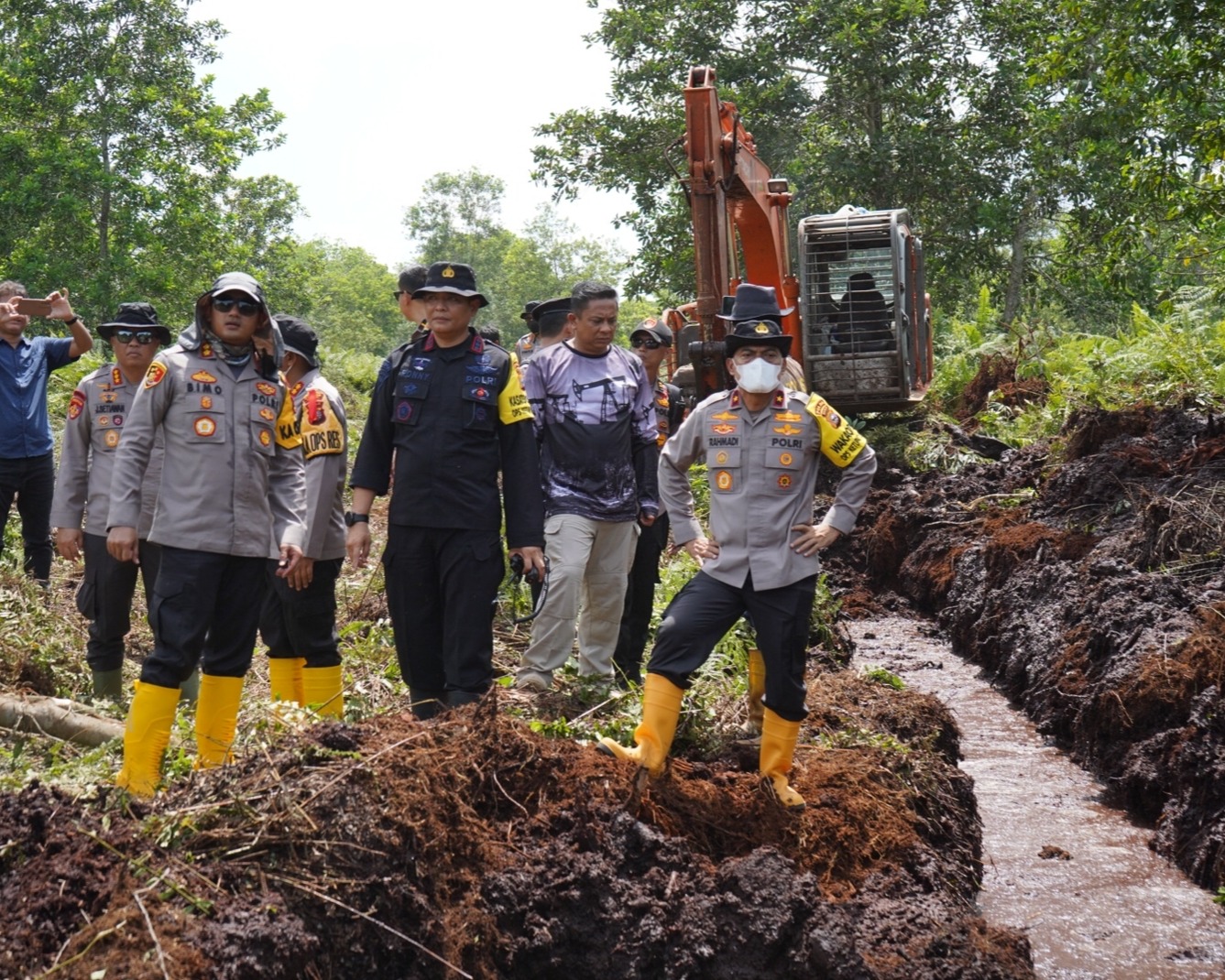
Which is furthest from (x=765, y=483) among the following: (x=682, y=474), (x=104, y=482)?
(x=104, y=482)

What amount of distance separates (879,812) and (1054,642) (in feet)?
13.3

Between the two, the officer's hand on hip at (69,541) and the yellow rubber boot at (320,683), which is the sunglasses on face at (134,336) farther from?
the yellow rubber boot at (320,683)

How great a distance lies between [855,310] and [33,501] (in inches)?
362

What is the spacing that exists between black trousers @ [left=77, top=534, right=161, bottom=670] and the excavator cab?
939cm

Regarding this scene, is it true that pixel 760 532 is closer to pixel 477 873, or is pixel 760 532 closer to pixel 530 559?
pixel 530 559

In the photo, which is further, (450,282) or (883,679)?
(883,679)

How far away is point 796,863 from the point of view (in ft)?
15.5

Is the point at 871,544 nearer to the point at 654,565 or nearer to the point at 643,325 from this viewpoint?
the point at 643,325

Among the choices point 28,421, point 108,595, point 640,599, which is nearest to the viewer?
point 108,595

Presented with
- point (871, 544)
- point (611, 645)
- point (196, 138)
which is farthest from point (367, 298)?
point (611, 645)

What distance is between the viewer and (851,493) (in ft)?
17.7

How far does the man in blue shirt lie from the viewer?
811 cm

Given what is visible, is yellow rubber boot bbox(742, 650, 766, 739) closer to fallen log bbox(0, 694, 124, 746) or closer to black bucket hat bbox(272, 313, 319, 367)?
black bucket hat bbox(272, 313, 319, 367)

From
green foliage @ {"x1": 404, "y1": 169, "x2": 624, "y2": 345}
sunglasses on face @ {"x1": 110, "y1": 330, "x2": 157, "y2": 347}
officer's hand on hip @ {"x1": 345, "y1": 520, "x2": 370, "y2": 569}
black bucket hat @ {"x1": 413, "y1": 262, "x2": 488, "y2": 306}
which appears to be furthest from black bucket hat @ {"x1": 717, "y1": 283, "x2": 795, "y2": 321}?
green foliage @ {"x1": 404, "y1": 169, "x2": 624, "y2": 345}
